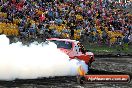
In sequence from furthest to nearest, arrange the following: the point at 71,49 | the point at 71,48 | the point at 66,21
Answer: the point at 66,21 → the point at 71,48 → the point at 71,49

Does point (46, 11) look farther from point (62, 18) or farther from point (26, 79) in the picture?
point (26, 79)

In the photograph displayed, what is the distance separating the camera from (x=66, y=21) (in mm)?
31438

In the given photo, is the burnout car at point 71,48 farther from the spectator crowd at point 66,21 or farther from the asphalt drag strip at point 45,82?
the spectator crowd at point 66,21

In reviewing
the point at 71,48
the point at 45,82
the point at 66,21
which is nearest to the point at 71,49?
the point at 71,48

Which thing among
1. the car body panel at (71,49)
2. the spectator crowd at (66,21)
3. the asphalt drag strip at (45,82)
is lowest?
the asphalt drag strip at (45,82)

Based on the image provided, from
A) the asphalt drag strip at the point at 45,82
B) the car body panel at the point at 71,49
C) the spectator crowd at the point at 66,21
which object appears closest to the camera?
the asphalt drag strip at the point at 45,82

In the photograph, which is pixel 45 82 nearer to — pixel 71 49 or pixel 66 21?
pixel 71 49

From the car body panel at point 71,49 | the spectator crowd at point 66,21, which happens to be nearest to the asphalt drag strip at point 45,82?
the car body panel at point 71,49

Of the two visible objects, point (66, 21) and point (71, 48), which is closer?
point (71, 48)

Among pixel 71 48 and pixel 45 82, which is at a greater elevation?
pixel 71 48

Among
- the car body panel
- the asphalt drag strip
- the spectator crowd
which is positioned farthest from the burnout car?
the spectator crowd

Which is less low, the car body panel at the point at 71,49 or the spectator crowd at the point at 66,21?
the spectator crowd at the point at 66,21

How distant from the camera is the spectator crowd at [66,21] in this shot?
89.8 feet

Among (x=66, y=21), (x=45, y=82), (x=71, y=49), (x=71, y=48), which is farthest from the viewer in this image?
(x=66, y=21)
